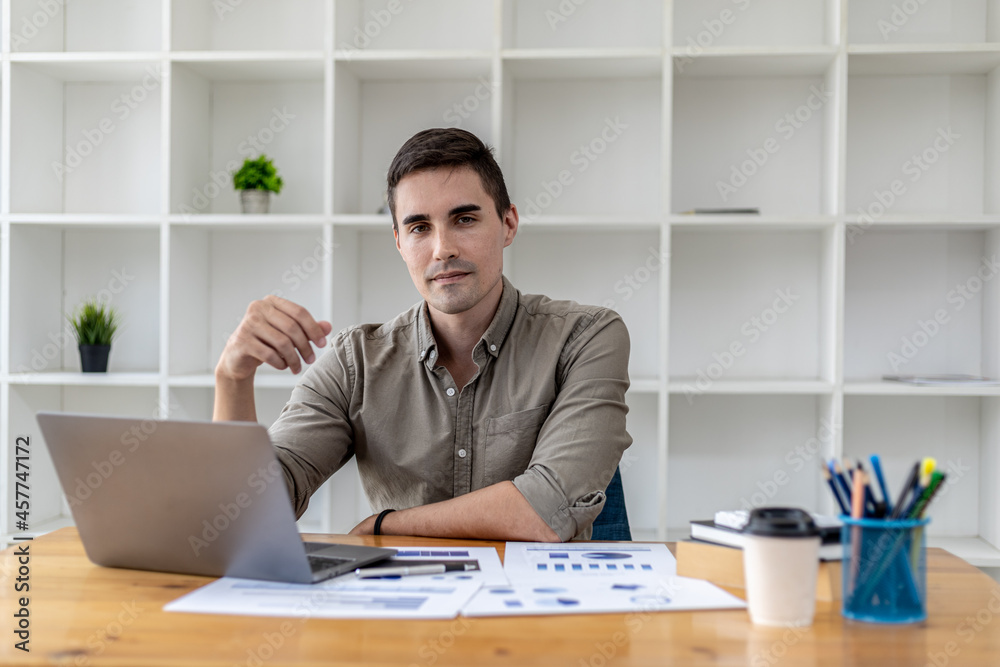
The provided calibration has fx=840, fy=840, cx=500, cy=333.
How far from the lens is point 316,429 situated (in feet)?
5.46

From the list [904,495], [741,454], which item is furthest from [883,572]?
[741,454]

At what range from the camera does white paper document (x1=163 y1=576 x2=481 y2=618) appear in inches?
35.5

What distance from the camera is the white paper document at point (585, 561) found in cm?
107

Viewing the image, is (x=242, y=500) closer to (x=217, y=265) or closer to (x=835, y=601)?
(x=835, y=601)

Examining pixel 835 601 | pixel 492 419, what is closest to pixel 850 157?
pixel 492 419

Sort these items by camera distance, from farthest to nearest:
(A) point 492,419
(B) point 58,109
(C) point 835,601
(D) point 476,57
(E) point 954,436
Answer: (B) point 58,109, (E) point 954,436, (D) point 476,57, (A) point 492,419, (C) point 835,601

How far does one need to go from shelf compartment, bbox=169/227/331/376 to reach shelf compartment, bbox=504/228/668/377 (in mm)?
719

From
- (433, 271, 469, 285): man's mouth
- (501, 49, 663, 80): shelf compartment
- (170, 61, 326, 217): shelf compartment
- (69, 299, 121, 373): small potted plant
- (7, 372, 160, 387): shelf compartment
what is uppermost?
(501, 49, 663, 80): shelf compartment

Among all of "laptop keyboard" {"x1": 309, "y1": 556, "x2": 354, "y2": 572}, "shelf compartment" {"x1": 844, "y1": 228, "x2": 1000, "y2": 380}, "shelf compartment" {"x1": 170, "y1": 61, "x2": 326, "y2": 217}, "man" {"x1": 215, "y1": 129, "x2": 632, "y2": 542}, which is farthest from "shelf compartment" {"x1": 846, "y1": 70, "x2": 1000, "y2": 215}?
"laptop keyboard" {"x1": 309, "y1": 556, "x2": 354, "y2": 572}

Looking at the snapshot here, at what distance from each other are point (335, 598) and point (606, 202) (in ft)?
6.87

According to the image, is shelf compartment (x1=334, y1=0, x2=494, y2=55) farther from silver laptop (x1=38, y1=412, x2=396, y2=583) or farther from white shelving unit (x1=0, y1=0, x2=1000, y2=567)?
silver laptop (x1=38, y1=412, x2=396, y2=583)

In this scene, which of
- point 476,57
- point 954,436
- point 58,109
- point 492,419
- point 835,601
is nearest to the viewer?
point 835,601

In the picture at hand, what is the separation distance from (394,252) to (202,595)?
202 cm

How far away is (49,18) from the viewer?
289 centimetres
